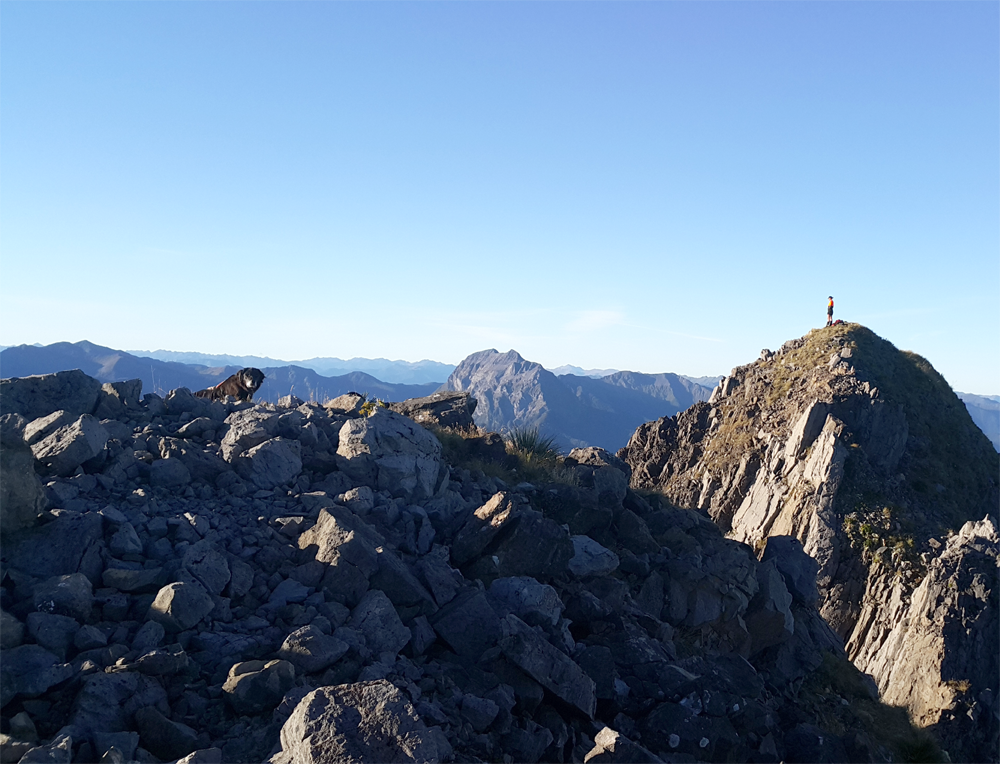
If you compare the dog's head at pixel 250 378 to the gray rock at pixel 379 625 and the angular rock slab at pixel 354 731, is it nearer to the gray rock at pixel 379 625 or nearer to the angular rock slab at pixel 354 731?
the gray rock at pixel 379 625

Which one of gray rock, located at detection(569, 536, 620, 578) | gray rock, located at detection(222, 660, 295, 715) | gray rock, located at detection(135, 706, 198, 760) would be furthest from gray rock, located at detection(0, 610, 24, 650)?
gray rock, located at detection(569, 536, 620, 578)

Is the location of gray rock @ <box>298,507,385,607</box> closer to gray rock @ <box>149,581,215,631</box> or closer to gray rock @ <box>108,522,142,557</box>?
gray rock @ <box>149,581,215,631</box>

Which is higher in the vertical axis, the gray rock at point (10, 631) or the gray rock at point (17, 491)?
the gray rock at point (17, 491)

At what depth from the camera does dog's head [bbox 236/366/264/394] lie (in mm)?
15688

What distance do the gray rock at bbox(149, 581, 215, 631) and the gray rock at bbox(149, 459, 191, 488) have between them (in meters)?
2.69

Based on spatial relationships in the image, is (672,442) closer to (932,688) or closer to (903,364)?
(903,364)

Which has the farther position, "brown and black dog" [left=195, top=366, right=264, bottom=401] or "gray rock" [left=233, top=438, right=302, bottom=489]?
"brown and black dog" [left=195, top=366, right=264, bottom=401]

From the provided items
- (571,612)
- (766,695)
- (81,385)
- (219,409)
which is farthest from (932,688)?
(81,385)

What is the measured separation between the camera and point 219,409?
40.8ft

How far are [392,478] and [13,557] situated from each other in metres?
5.30

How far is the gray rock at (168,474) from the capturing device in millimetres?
9430

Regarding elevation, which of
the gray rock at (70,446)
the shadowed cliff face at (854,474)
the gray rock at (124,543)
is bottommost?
the shadowed cliff face at (854,474)

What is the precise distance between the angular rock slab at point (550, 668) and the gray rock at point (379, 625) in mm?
1221

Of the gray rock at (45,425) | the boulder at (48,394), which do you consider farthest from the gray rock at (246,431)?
the boulder at (48,394)
